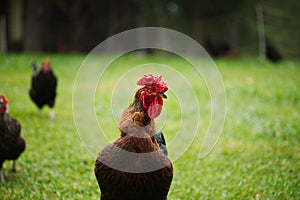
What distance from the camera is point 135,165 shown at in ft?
9.85

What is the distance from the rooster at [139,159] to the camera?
2996 mm

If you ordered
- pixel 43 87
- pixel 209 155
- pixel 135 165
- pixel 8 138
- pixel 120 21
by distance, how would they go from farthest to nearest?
pixel 120 21
pixel 43 87
pixel 209 155
pixel 8 138
pixel 135 165

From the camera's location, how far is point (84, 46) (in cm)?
2206

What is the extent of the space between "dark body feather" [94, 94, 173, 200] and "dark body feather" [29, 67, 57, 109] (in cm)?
471

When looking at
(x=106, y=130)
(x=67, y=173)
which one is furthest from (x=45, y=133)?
(x=67, y=173)

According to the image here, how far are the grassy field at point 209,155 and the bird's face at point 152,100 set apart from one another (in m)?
1.83

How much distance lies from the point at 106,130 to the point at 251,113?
3.37 m

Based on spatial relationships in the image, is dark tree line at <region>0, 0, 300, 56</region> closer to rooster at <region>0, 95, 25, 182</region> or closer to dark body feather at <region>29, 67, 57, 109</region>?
dark body feather at <region>29, 67, 57, 109</region>

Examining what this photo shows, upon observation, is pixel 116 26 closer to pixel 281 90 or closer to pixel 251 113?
pixel 281 90

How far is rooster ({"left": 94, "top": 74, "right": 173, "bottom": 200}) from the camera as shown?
300 centimetres

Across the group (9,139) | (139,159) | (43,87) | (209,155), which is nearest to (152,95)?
(139,159)

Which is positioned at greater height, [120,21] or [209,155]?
[120,21]

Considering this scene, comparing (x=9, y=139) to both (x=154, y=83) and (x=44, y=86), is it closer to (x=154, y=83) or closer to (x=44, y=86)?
(x=154, y=83)

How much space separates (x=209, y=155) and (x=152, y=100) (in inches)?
132
